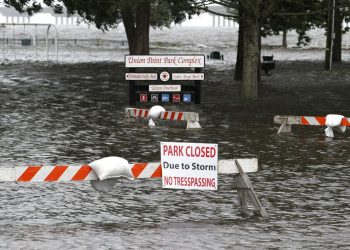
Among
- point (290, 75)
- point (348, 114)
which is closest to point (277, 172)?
point (348, 114)

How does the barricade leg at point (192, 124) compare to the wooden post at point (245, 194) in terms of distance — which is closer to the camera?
the wooden post at point (245, 194)

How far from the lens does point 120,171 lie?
10.4 metres

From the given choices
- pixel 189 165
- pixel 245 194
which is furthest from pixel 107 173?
pixel 245 194

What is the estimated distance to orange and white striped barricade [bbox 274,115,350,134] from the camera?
18.1m

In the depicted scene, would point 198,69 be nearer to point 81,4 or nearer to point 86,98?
point 86,98

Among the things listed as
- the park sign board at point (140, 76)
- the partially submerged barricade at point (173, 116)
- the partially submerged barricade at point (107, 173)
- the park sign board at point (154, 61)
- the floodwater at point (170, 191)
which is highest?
the park sign board at point (154, 61)

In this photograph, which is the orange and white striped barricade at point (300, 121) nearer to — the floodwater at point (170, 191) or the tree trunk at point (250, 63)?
the floodwater at point (170, 191)

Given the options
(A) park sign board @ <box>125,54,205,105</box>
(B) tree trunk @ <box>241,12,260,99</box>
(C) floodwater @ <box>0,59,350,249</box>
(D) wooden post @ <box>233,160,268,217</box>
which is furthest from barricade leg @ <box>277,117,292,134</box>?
(D) wooden post @ <box>233,160,268,217</box>

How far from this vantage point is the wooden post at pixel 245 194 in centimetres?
1048

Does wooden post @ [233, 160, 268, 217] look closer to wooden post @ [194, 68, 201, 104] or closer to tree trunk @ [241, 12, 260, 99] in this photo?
wooden post @ [194, 68, 201, 104]

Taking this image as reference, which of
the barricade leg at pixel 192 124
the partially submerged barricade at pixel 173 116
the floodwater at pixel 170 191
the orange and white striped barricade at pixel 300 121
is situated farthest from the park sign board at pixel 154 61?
the orange and white striped barricade at pixel 300 121

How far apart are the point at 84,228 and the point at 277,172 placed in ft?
16.3

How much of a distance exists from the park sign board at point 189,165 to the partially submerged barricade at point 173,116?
9014 mm

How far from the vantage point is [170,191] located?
40.2 feet
